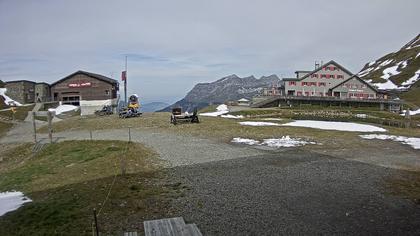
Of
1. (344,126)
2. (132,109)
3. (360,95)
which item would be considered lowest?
(344,126)

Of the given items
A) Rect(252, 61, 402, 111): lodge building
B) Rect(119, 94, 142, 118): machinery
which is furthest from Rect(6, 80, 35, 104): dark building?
Rect(252, 61, 402, 111): lodge building

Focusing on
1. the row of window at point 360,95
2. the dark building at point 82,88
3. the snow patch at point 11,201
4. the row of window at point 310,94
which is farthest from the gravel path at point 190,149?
the row of window at point 360,95

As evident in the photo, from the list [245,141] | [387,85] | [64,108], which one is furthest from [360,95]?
[64,108]

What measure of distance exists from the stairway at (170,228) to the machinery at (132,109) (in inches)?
1382

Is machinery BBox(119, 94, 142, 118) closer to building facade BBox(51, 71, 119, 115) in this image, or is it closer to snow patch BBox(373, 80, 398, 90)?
building facade BBox(51, 71, 119, 115)

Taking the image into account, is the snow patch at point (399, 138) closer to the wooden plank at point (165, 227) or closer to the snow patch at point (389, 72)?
the wooden plank at point (165, 227)

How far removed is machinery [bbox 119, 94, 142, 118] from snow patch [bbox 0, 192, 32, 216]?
100ft

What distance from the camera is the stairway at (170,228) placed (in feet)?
21.8

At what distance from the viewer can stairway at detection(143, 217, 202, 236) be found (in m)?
6.63

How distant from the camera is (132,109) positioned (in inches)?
1676

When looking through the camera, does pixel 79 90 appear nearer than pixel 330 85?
Yes

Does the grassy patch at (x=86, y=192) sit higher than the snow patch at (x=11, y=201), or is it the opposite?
the grassy patch at (x=86, y=192)

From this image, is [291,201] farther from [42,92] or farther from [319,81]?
[319,81]

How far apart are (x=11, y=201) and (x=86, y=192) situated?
7.33ft
